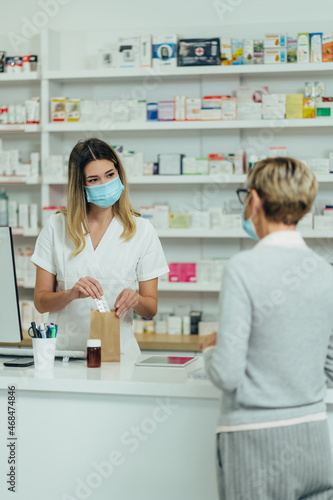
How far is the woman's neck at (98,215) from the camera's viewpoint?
8.56 feet

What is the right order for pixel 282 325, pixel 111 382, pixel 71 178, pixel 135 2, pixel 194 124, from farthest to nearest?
pixel 135 2 < pixel 194 124 < pixel 71 178 < pixel 111 382 < pixel 282 325

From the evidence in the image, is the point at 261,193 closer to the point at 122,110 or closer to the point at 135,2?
the point at 122,110

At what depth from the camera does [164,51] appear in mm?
4582

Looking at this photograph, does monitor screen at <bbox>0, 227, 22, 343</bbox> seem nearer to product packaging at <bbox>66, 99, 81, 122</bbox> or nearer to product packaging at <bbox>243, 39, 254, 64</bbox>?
product packaging at <bbox>66, 99, 81, 122</bbox>

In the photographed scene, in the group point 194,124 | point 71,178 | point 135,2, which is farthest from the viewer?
point 135,2

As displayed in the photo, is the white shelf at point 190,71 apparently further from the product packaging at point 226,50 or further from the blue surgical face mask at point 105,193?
the blue surgical face mask at point 105,193

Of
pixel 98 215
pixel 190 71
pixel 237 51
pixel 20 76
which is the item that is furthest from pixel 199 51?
pixel 98 215

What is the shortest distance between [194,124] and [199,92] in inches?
14.5

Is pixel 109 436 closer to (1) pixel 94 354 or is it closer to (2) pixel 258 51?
(1) pixel 94 354

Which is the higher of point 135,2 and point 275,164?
point 135,2

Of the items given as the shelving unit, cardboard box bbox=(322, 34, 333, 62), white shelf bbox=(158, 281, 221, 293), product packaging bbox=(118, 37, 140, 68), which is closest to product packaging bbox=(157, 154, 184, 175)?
the shelving unit

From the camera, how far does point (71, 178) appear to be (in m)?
2.54

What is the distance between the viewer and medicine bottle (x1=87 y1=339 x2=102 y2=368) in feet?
7.12

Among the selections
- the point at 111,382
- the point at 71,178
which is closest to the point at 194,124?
the point at 71,178
